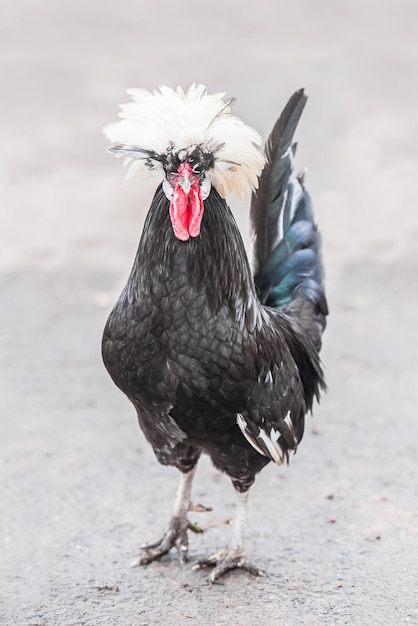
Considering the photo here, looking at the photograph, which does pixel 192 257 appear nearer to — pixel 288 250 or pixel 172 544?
pixel 288 250

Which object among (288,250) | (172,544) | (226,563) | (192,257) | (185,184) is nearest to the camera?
(185,184)

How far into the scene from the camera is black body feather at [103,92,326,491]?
4.18 metres

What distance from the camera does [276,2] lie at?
19.2m

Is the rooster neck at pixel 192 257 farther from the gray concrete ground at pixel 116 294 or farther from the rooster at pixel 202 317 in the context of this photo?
the gray concrete ground at pixel 116 294

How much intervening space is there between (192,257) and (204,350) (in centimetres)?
46

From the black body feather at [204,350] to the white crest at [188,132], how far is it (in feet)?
0.58

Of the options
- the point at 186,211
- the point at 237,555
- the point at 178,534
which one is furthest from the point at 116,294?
the point at 186,211

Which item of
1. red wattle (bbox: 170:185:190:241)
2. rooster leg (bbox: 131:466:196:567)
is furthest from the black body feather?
rooster leg (bbox: 131:466:196:567)

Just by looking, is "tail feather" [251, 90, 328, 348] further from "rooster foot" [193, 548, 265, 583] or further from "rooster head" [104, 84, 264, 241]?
"rooster foot" [193, 548, 265, 583]

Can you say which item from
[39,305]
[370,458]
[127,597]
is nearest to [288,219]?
[370,458]

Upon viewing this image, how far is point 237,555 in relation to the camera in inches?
198

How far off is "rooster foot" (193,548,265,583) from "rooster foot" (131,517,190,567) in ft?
0.46

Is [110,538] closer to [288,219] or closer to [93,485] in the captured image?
[93,485]

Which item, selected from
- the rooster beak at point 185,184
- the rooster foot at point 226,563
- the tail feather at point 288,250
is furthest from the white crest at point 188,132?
the rooster foot at point 226,563
